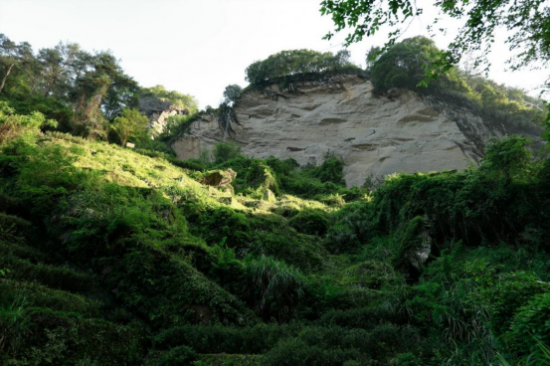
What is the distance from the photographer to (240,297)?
23.8 feet

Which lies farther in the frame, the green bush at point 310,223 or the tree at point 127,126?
the tree at point 127,126

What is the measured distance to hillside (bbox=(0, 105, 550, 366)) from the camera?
14.7 ft

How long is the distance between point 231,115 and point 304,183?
15290 millimetres

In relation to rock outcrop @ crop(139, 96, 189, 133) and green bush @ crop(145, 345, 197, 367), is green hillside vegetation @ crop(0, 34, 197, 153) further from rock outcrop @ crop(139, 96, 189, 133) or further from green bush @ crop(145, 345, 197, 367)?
green bush @ crop(145, 345, 197, 367)

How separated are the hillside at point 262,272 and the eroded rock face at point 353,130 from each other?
52.5 ft

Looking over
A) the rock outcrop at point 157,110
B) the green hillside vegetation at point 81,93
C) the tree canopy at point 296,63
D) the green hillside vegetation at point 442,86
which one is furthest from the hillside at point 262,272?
the rock outcrop at point 157,110

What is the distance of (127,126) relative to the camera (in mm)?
21062

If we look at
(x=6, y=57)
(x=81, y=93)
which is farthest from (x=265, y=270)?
(x=6, y=57)

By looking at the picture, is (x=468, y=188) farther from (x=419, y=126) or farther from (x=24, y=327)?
(x=419, y=126)

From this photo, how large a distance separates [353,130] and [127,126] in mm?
20093

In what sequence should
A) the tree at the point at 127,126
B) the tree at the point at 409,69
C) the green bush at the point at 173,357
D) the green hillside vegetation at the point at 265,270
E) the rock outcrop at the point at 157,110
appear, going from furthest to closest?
the rock outcrop at the point at 157,110 → the tree at the point at 409,69 → the tree at the point at 127,126 → the green bush at the point at 173,357 → the green hillside vegetation at the point at 265,270

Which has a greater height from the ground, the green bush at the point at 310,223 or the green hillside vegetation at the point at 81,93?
the green hillside vegetation at the point at 81,93

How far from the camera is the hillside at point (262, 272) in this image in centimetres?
447

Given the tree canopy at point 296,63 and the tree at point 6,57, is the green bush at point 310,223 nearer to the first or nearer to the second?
the tree at point 6,57
